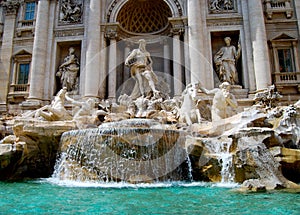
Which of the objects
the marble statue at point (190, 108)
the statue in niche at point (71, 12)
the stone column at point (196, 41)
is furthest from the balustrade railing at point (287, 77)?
the statue in niche at point (71, 12)

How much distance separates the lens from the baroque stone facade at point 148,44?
1527cm

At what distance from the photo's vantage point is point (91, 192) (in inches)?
242

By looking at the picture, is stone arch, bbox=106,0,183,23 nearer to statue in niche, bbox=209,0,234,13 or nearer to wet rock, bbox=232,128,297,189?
statue in niche, bbox=209,0,234,13

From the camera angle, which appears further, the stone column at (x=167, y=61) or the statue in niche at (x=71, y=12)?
the statue in niche at (x=71, y=12)

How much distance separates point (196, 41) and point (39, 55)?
970cm

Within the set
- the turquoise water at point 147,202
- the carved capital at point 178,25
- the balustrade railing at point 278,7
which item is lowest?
the turquoise water at point 147,202

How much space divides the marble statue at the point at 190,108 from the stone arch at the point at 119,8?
6.63 meters

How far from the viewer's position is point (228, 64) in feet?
51.1

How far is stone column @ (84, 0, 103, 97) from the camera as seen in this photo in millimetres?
15500

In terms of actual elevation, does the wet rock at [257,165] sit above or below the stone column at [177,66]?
below

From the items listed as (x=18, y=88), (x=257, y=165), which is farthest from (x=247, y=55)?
(x=18, y=88)

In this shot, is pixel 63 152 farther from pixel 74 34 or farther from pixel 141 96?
pixel 74 34

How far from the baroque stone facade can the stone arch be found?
0.06 meters

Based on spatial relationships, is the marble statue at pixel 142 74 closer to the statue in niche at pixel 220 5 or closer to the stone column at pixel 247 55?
the statue in niche at pixel 220 5
